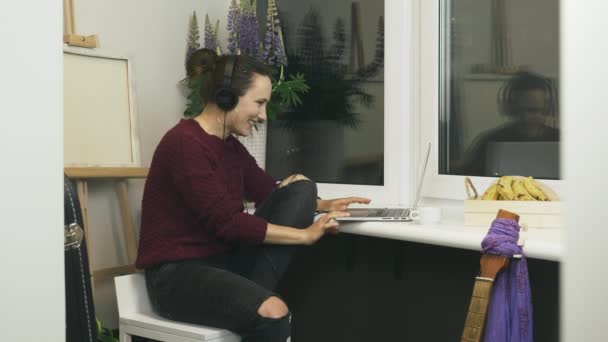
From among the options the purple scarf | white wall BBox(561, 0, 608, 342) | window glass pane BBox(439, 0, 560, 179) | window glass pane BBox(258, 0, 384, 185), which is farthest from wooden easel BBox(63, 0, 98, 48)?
white wall BBox(561, 0, 608, 342)

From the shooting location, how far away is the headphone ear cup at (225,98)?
7.21 feet

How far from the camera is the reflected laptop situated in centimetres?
218

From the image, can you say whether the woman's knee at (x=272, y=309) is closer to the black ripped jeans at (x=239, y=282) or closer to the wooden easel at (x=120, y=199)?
the black ripped jeans at (x=239, y=282)

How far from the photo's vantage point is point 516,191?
6.59 feet

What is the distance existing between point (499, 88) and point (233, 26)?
1.10 metres

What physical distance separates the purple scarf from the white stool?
2.19 ft

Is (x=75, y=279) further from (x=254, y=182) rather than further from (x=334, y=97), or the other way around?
(x=334, y=97)

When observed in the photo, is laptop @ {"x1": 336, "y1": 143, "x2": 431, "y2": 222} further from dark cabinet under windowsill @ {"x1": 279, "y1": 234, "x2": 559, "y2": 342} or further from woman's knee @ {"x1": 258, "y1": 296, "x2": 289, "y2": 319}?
woman's knee @ {"x1": 258, "y1": 296, "x2": 289, "y2": 319}

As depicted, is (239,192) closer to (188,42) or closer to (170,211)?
(170,211)

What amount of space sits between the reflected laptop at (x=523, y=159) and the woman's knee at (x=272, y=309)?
2.76 feet

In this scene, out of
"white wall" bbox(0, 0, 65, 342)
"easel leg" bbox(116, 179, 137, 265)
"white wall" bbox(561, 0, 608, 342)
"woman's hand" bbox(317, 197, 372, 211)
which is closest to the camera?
"white wall" bbox(561, 0, 608, 342)

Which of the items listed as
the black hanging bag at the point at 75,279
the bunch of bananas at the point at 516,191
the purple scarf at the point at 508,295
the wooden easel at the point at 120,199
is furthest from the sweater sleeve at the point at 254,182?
the black hanging bag at the point at 75,279

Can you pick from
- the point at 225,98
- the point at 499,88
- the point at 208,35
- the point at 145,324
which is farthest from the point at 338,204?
the point at 208,35

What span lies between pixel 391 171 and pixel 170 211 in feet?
2.75
